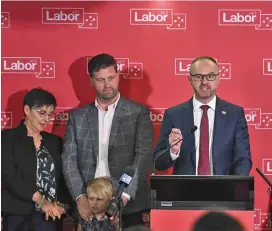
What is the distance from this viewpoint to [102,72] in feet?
19.1

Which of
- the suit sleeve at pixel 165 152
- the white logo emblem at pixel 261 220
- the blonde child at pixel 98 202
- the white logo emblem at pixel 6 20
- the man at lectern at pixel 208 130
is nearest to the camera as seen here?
the suit sleeve at pixel 165 152

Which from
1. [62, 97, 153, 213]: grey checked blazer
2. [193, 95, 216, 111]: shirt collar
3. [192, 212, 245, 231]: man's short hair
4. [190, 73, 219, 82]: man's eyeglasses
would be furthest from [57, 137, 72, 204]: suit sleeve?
[192, 212, 245, 231]: man's short hair

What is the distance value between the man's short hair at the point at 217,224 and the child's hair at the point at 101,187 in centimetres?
252

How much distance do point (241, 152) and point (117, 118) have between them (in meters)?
1.15

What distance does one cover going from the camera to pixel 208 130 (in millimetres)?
5586

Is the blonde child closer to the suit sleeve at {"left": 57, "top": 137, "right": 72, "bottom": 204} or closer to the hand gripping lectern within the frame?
the suit sleeve at {"left": 57, "top": 137, "right": 72, "bottom": 204}

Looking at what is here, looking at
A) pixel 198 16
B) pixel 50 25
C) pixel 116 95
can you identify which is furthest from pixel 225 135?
pixel 50 25

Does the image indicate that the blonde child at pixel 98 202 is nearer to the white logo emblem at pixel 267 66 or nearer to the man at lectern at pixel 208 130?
the man at lectern at pixel 208 130

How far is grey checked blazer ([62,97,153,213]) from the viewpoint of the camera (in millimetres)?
5664

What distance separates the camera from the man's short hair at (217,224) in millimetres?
2867

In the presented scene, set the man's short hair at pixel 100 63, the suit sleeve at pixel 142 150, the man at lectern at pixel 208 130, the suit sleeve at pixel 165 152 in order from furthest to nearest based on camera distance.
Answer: the man's short hair at pixel 100 63
the suit sleeve at pixel 142 150
the man at lectern at pixel 208 130
the suit sleeve at pixel 165 152

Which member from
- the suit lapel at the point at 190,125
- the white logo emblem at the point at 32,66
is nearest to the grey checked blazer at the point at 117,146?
the suit lapel at the point at 190,125

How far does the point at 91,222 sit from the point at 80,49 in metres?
1.95

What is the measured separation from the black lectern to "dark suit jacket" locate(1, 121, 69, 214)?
1536mm
